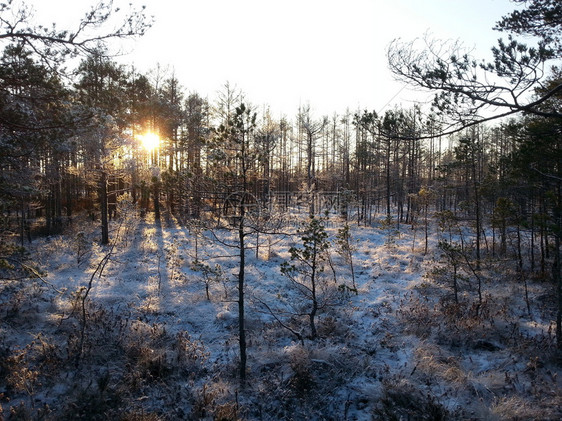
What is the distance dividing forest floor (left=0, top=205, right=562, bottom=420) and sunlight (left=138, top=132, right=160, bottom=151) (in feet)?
41.7

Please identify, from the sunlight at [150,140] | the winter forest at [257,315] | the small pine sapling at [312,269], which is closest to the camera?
the winter forest at [257,315]

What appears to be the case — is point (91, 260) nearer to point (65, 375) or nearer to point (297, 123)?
point (65, 375)

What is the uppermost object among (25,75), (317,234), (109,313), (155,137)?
(155,137)

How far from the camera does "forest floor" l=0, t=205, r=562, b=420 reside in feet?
17.0

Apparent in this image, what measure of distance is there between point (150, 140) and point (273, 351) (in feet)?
66.7

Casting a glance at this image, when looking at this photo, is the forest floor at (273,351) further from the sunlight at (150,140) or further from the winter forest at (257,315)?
the sunlight at (150,140)

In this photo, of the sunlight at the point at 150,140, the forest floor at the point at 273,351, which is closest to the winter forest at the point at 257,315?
the forest floor at the point at 273,351

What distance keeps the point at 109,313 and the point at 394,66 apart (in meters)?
9.06

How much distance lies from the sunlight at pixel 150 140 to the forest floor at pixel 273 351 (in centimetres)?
1271

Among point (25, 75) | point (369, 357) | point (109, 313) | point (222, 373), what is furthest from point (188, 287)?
point (25, 75)

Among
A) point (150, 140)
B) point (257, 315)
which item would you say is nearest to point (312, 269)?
point (257, 315)

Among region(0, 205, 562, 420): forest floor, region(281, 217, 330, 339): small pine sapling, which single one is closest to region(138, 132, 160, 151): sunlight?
region(0, 205, 562, 420): forest floor

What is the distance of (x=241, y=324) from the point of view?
6137 mm

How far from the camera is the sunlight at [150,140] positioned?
2206 centimetres
